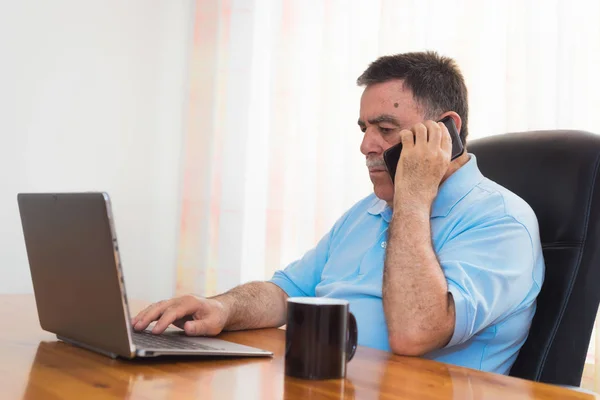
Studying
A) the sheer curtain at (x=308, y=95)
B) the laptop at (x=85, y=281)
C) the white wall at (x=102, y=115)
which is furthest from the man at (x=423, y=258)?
the white wall at (x=102, y=115)

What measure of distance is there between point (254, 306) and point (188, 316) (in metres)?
0.17

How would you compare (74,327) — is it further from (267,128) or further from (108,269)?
(267,128)

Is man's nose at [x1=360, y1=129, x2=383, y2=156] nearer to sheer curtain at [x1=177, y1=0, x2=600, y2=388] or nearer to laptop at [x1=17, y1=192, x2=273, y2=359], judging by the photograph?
laptop at [x1=17, y1=192, x2=273, y2=359]

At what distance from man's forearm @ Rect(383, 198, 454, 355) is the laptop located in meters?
0.28

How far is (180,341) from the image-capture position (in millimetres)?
983

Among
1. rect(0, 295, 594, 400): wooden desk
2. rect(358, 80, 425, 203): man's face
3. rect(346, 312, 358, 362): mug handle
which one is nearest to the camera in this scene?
rect(0, 295, 594, 400): wooden desk

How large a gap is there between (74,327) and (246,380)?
29 cm

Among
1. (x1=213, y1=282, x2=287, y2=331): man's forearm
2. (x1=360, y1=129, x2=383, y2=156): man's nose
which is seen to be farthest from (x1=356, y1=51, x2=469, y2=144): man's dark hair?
(x1=213, y1=282, x2=287, y2=331): man's forearm

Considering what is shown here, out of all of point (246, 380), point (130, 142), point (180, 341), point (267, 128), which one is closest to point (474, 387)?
point (246, 380)

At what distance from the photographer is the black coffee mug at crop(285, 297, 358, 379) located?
0.77 meters

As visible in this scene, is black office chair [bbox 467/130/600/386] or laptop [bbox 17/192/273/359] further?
black office chair [bbox 467/130/600/386]

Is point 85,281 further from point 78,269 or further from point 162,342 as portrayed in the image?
point 162,342

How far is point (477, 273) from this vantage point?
45.5 inches

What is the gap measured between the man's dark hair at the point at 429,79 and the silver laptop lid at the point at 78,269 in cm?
83
